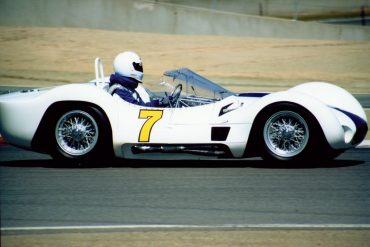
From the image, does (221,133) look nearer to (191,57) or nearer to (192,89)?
(192,89)

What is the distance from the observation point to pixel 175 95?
10.2 meters

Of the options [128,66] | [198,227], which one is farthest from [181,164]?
[198,227]

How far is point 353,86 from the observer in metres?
21.0

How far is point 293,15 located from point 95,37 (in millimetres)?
10073

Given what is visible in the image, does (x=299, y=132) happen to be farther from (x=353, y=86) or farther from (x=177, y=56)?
(x=177, y=56)

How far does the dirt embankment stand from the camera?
848 inches

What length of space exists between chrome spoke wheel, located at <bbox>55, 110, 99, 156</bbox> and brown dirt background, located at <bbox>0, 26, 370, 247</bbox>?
9766 mm

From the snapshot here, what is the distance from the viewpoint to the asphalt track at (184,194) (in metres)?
7.25

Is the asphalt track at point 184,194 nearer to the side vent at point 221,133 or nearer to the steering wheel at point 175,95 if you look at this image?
the side vent at point 221,133

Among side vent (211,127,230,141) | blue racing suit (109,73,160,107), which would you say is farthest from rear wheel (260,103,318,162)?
blue racing suit (109,73,160,107)

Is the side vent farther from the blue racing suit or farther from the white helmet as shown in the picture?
the white helmet

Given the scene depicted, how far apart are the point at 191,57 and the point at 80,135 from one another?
47.0 feet

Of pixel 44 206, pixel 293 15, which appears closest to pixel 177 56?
pixel 293 15

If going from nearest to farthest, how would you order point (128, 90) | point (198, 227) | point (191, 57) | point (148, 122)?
point (198, 227) < point (148, 122) < point (128, 90) < point (191, 57)
